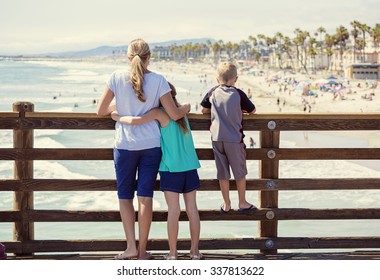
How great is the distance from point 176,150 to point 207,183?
69 cm

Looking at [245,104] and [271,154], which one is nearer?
[245,104]

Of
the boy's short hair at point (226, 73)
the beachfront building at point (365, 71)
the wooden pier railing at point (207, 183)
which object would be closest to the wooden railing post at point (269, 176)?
the wooden pier railing at point (207, 183)

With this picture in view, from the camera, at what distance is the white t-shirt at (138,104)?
4.98 metres

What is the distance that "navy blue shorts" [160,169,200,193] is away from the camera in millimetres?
5059

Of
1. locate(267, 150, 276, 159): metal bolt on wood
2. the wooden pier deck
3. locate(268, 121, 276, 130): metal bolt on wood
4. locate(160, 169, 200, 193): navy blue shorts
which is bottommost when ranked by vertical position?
the wooden pier deck

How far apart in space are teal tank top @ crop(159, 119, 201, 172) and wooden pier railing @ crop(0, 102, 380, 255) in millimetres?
452

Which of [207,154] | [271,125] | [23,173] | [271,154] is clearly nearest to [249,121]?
[271,125]

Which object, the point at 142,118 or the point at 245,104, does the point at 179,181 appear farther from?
the point at 245,104

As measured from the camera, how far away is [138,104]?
502 cm

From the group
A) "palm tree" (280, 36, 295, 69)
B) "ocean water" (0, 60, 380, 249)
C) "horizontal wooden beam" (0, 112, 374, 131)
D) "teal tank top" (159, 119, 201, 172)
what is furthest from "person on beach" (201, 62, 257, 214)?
"palm tree" (280, 36, 295, 69)

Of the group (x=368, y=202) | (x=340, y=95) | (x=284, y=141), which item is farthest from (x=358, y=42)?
(x=368, y=202)

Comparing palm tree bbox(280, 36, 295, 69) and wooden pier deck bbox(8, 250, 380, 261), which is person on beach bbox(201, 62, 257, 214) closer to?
wooden pier deck bbox(8, 250, 380, 261)

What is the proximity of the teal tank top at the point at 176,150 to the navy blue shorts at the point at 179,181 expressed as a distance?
42 mm

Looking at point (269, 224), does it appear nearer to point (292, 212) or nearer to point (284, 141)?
point (292, 212)
